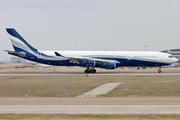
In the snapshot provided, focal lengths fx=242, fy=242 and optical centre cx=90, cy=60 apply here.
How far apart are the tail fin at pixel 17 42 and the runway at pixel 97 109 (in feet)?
131

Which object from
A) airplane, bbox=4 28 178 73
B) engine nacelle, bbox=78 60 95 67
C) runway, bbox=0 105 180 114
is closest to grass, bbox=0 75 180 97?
runway, bbox=0 105 180 114

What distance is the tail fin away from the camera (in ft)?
180

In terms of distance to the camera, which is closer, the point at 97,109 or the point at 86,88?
the point at 97,109

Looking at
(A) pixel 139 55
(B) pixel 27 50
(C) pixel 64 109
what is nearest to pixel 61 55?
(B) pixel 27 50

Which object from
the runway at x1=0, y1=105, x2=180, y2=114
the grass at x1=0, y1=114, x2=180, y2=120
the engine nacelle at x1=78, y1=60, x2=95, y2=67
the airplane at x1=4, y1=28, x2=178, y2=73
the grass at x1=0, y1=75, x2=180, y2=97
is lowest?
the grass at x1=0, y1=114, x2=180, y2=120

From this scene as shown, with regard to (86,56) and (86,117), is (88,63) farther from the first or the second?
(86,117)

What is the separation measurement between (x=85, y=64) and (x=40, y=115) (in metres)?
38.7

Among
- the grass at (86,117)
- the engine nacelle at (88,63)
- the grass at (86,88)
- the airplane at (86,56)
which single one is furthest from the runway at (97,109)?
the airplane at (86,56)

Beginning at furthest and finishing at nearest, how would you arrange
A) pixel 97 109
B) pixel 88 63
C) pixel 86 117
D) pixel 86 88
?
pixel 88 63 → pixel 86 88 → pixel 97 109 → pixel 86 117

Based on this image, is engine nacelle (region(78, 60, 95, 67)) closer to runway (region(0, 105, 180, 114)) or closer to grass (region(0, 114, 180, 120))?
runway (region(0, 105, 180, 114))

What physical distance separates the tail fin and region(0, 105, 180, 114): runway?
131ft

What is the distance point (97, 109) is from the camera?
618 inches

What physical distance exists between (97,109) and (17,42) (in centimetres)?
4345

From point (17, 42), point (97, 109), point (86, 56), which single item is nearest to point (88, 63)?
point (86, 56)
